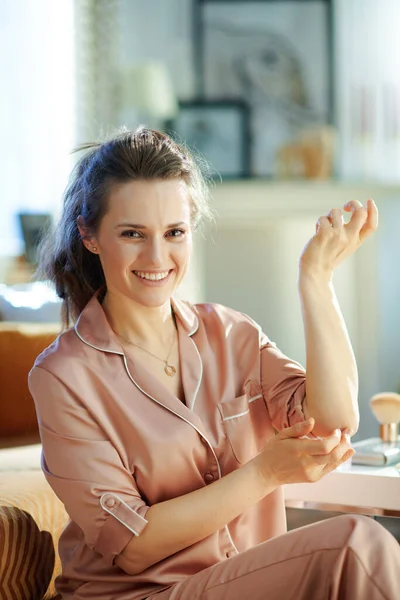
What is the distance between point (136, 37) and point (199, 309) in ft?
13.5

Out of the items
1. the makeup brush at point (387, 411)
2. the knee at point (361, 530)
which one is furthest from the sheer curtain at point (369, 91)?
the knee at point (361, 530)

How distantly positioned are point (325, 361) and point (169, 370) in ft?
0.84

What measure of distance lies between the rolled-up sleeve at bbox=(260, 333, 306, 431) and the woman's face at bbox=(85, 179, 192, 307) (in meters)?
0.22

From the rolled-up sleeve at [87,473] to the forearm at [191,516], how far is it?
2cm

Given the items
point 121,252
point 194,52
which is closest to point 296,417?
point 121,252

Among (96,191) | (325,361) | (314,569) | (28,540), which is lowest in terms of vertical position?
(28,540)

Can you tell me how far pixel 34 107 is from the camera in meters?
5.18

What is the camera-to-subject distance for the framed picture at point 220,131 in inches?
211

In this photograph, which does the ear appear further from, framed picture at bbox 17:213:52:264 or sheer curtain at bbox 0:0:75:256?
sheer curtain at bbox 0:0:75:256

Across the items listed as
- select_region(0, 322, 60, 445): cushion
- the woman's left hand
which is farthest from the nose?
select_region(0, 322, 60, 445): cushion

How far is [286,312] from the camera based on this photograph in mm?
5336

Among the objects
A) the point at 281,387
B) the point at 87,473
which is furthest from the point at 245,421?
the point at 87,473

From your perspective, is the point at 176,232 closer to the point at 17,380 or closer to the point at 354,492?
the point at 354,492

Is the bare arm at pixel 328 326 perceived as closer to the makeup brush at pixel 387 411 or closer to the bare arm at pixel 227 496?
the bare arm at pixel 227 496
